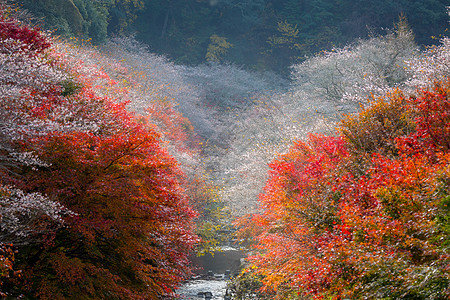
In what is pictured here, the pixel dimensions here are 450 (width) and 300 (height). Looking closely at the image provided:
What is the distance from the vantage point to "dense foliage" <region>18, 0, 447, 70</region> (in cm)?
3588

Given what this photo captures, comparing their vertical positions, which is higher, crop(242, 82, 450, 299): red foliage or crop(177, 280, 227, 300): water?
crop(242, 82, 450, 299): red foliage

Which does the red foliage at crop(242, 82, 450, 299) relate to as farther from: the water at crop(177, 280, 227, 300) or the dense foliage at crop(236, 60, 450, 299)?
the water at crop(177, 280, 227, 300)

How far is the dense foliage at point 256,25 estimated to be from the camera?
3588cm

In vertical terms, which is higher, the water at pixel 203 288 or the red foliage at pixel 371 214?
the red foliage at pixel 371 214

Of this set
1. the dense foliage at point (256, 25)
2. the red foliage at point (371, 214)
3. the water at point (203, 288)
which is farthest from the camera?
the dense foliage at point (256, 25)

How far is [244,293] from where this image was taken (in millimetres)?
12102

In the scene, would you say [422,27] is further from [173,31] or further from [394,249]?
[394,249]

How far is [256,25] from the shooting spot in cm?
3972

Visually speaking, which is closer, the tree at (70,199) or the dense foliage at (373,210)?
the dense foliage at (373,210)

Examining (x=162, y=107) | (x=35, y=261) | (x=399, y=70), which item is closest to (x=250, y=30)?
(x=162, y=107)

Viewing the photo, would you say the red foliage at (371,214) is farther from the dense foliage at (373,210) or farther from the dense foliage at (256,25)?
the dense foliage at (256,25)

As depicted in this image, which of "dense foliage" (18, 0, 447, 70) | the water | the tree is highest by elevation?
"dense foliage" (18, 0, 447, 70)

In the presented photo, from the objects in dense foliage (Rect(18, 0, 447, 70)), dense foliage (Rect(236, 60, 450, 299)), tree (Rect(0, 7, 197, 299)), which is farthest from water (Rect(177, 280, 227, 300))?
dense foliage (Rect(18, 0, 447, 70))

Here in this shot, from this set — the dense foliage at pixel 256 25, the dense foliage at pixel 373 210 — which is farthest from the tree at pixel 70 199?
the dense foliage at pixel 256 25
